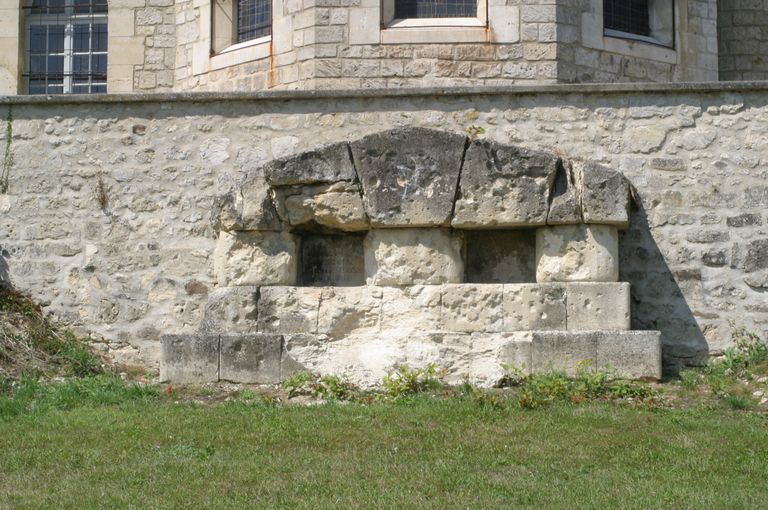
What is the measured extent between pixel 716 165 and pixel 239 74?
18.9 ft

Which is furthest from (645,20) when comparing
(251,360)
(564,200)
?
(251,360)

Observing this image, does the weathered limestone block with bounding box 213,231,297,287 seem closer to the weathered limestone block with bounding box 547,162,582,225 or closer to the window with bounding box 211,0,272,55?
the weathered limestone block with bounding box 547,162,582,225

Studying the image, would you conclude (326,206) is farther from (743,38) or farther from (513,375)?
(743,38)

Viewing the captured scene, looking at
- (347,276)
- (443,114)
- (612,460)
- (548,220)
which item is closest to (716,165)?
(548,220)

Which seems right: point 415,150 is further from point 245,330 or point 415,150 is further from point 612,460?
point 612,460

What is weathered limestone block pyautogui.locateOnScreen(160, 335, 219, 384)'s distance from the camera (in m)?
9.21

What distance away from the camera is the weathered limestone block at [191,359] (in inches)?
363

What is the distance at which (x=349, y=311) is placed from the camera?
930 cm

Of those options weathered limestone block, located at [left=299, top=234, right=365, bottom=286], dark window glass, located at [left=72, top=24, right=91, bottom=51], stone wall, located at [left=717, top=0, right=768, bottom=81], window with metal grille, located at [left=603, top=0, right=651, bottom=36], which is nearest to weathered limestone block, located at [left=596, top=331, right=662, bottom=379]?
weathered limestone block, located at [left=299, top=234, right=365, bottom=286]

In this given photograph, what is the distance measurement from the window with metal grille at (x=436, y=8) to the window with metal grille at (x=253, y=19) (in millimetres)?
1586

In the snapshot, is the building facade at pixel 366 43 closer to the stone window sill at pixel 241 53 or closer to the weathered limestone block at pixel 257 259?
the stone window sill at pixel 241 53

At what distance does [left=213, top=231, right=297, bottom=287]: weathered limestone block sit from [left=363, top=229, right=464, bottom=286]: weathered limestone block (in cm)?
74

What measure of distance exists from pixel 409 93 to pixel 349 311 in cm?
190

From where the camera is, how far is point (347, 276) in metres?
9.81
